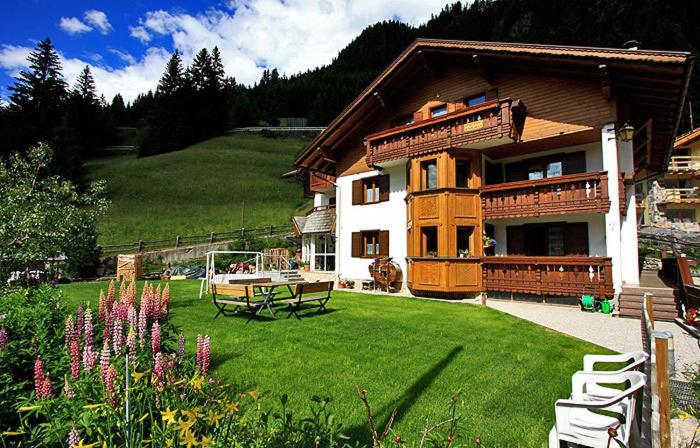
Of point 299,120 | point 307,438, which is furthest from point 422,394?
point 299,120

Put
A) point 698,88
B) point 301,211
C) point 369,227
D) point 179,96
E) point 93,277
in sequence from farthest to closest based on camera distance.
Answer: point 179,96 < point 301,211 < point 698,88 < point 93,277 < point 369,227

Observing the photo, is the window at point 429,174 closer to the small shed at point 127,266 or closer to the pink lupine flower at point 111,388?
the pink lupine flower at point 111,388

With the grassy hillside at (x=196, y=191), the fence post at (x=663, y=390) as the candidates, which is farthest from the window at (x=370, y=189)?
the grassy hillside at (x=196, y=191)

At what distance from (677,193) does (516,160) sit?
2996 cm

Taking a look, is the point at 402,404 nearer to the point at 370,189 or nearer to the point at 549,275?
the point at 549,275

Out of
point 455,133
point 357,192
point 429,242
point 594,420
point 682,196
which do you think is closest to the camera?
point 594,420

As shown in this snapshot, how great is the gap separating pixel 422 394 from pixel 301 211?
41188 millimetres

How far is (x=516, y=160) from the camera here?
56.8ft

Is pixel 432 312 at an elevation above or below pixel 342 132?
below

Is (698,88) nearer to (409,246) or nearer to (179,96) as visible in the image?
(409,246)

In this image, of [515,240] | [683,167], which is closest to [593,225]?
[515,240]

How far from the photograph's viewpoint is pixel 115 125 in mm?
83125

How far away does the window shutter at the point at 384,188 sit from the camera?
65.5 feet

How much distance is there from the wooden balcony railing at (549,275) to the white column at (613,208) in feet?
1.06
